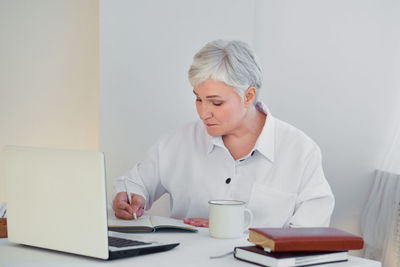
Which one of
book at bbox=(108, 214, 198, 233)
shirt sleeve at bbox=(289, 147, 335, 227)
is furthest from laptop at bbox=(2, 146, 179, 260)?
shirt sleeve at bbox=(289, 147, 335, 227)

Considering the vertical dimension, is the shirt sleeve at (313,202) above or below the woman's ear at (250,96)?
below

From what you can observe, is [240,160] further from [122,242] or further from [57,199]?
[57,199]

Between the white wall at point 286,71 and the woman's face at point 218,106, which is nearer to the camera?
the woman's face at point 218,106

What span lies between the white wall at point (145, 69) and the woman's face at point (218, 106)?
2.86 feet

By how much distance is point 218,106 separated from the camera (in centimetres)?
232

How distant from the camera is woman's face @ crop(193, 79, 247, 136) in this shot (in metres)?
2.29

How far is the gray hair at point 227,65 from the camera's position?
227cm

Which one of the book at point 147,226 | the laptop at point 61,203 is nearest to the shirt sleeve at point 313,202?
the book at point 147,226

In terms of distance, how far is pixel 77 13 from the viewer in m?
3.21

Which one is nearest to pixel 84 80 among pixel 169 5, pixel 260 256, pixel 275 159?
pixel 169 5

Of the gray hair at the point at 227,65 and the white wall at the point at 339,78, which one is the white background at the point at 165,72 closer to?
the white wall at the point at 339,78

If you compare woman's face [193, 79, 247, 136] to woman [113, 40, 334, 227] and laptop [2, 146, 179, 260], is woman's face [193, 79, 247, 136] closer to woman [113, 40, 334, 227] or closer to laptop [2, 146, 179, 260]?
woman [113, 40, 334, 227]

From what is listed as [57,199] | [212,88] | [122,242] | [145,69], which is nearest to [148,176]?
[212,88]

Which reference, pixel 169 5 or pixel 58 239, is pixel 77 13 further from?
pixel 58 239
